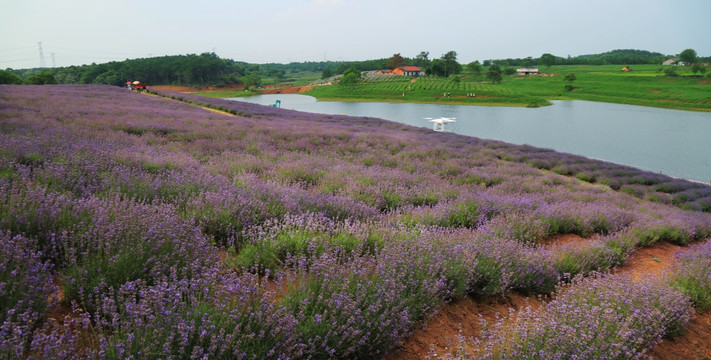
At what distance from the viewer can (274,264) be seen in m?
2.88

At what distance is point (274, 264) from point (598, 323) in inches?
91.0

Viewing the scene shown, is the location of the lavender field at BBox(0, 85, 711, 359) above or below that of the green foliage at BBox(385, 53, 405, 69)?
below

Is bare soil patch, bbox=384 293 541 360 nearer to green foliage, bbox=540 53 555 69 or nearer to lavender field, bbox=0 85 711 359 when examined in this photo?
lavender field, bbox=0 85 711 359

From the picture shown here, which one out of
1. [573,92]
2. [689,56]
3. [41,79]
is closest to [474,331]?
[41,79]

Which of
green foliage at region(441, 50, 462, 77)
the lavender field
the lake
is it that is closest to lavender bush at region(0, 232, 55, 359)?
the lavender field

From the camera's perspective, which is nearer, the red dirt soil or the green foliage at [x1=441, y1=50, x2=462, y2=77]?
the red dirt soil

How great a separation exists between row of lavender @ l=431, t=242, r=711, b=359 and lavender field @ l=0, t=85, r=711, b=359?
0.06ft

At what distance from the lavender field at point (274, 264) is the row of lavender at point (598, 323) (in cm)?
2

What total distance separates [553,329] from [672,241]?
6464 millimetres

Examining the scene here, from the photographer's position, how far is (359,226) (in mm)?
3754

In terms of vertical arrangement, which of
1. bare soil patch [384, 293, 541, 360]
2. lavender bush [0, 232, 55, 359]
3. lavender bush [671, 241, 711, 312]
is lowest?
lavender bush [671, 241, 711, 312]

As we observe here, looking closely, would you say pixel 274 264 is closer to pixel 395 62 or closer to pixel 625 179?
pixel 625 179

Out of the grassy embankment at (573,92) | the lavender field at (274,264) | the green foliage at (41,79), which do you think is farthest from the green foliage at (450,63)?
the lavender field at (274,264)

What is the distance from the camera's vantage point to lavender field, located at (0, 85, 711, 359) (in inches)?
70.8
